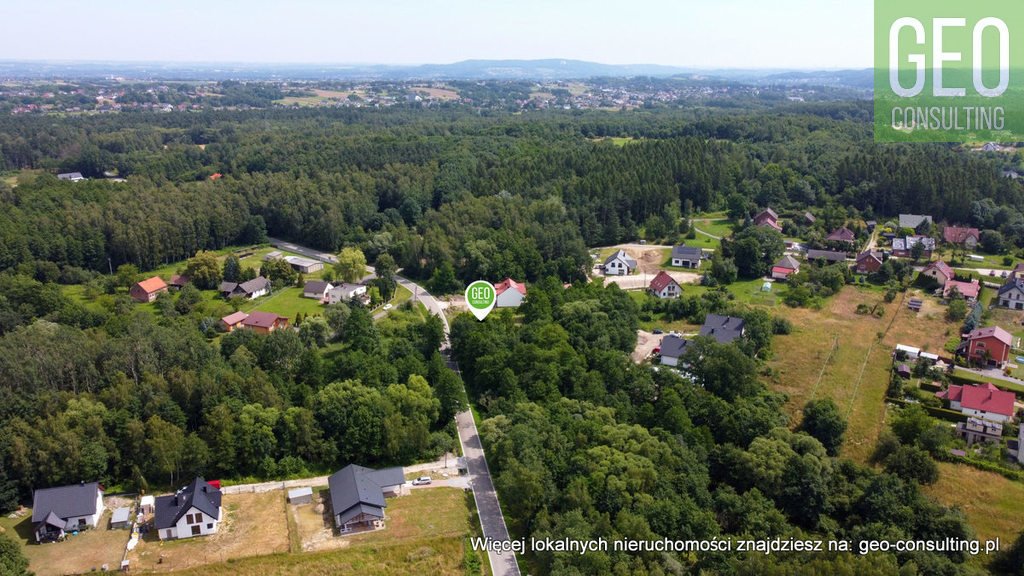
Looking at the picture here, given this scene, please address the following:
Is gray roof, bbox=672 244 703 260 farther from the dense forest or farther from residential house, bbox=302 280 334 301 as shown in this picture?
residential house, bbox=302 280 334 301

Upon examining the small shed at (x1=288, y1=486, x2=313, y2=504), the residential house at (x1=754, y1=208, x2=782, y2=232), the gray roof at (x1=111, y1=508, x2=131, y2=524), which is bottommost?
the small shed at (x1=288, y1=486, x2=313, y2=504)

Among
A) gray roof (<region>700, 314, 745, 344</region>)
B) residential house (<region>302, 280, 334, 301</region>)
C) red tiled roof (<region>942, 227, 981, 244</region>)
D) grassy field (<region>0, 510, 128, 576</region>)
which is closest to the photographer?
grassy field (<region>0, 510, 128, 576</region>)

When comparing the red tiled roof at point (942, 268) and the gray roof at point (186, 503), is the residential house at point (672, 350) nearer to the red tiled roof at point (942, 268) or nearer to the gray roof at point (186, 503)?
the gray roof at point (186, 503)

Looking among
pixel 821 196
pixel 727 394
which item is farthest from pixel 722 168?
pixel 727 394

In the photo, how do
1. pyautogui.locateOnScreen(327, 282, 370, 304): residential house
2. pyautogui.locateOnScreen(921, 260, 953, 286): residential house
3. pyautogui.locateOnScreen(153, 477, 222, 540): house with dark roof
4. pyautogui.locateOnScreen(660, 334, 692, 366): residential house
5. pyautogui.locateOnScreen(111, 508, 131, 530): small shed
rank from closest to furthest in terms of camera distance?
Answer: pyautogui.locateOnScreen(153, 477, 222, 540): house with dark roof < pyautogui.locateOnScreen(111, 508, 131, 530): small shed < pyautogui.locateOnScreen(660, 334, 692, 366): residential house < pyautogui.locateOnScreen(327, 282, 370, 304): residential house < pyautogui.locateOnScreen(921, 260, 953, 286): residential house

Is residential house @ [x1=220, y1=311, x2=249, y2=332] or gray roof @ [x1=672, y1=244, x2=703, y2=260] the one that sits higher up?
gray roof @ [x1=672, y1=244, x2=703, y2=260]

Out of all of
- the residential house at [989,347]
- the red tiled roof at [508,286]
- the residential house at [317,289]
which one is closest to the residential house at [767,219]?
the red tiled roof at [508,286]

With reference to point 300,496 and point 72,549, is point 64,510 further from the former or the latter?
point 300,496

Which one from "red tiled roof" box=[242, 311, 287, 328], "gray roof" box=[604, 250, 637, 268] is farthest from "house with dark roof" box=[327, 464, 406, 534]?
"gray roof" box=[604, 250, 637, 268]
